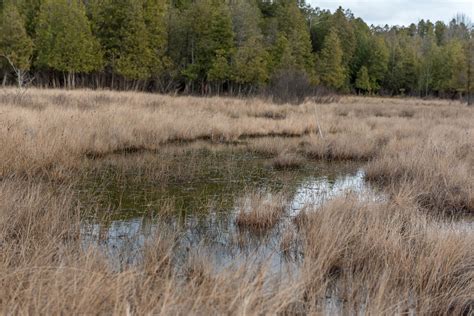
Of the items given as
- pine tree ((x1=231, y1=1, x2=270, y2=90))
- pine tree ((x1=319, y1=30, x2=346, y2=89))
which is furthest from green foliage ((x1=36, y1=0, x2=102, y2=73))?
pine tree ((x1=319, y1=30, x2=346, y2=89))

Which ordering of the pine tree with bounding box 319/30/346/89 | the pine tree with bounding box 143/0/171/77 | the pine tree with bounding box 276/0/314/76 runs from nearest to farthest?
the pine tree with bounding box 143/0/171/77, the pine tree with bounding box 276/0/314/76, the pine tree with bounding box 319/30/346/89

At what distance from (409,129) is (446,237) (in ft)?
31.2

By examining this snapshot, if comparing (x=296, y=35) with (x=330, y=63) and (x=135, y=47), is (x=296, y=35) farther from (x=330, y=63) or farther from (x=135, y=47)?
(x=135, y=47)

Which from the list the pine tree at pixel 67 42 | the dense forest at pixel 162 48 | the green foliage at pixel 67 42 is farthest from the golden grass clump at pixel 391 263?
the green foliage at pixel 67 42

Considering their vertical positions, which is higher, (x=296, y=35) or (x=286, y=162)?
(x=296, y=35)

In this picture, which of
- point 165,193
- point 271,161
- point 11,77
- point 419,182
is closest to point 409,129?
point 271,161

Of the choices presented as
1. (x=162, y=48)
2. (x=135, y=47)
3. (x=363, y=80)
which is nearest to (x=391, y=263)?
(x=135, y=47)

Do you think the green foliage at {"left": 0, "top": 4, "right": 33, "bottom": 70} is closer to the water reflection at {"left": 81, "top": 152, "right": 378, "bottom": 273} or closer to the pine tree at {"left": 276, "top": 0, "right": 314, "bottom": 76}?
the pine tree at {"left": 276, "top": 0, "right": 314, "bottom": 76}

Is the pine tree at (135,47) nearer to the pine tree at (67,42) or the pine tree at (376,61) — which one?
the pine tree at (67,42)

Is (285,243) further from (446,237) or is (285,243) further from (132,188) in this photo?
(132,188)

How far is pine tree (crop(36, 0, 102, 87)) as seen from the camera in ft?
88.5

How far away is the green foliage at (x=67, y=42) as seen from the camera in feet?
88.5

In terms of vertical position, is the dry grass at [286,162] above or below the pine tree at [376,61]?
below

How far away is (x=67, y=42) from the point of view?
2698 cm
